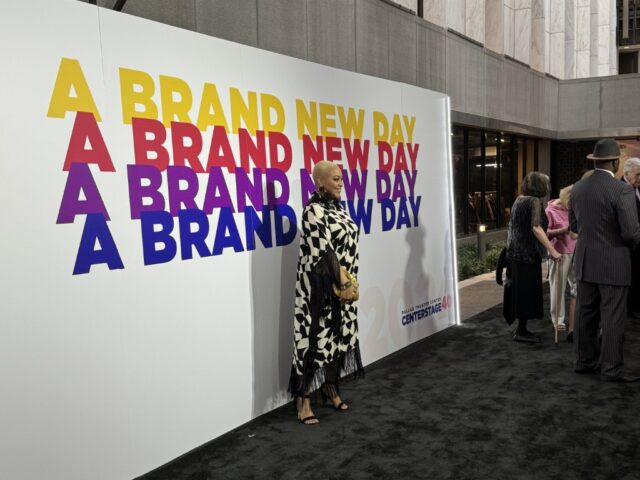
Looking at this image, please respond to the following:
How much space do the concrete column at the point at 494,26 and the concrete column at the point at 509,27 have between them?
168mm

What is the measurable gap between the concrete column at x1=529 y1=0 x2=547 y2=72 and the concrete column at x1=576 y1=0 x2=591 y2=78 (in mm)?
3704

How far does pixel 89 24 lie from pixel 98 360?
1.83 m

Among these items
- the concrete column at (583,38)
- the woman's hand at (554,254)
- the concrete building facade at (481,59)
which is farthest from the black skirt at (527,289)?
the concrete column at (583,38)

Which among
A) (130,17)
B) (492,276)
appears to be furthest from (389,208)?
(492,276)

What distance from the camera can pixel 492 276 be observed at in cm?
1171

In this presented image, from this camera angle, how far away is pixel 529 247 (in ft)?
20.7

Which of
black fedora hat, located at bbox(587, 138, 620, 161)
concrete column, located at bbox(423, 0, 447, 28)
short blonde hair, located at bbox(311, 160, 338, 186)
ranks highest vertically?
concrete column, located at bbox(423, 0, 447, 28)

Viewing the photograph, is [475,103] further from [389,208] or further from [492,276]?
[389,208]

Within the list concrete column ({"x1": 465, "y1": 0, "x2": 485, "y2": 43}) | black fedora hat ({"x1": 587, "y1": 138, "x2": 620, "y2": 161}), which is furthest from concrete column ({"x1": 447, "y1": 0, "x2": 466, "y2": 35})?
black fedora hat ({"x1": 587, "y1": 138, "x2": 620, "y2": 161})

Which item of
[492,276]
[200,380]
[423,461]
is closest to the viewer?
[423,461]

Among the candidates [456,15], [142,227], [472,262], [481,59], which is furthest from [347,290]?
[481,59]

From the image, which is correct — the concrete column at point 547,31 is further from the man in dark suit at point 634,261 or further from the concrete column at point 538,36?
the man in dark suit at point 634,261

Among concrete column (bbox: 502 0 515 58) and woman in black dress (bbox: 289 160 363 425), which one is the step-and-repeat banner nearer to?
woman in black dress (bbox: 289 160 363 425)

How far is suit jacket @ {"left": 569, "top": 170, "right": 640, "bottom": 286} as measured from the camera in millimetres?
5008
